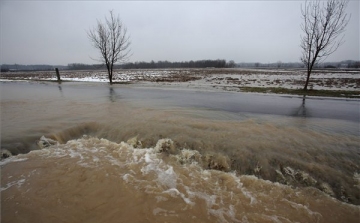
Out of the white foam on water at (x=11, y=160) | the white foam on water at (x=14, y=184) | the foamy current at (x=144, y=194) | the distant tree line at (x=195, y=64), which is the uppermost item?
the distant tree line at (x=195, y=64)

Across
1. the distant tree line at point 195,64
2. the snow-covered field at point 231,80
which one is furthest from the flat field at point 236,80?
the distant tree line at point 195,64

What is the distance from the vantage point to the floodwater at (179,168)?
3691 mm

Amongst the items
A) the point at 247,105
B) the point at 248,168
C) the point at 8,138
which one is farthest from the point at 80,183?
the point at 247,105

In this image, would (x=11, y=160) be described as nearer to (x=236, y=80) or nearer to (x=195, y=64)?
(x=236, y=80)

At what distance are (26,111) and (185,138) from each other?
8418 millimetres

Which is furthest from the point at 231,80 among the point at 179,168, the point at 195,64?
the point at 195,64

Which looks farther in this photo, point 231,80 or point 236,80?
point 236,80

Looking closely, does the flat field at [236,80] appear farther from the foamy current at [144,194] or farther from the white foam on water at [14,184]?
the white foam on water at [14,184]

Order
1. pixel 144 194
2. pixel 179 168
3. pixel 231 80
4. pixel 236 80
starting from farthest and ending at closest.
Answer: pixel 236 80 → pixel 231 80 → pixel 179 168 → pixel 144 194

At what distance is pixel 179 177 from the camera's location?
15.7 ft

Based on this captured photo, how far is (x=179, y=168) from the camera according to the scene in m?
5.21

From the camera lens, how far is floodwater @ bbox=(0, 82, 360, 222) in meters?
3.69

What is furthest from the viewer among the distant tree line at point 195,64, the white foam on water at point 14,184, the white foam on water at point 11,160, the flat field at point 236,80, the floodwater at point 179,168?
the distant tree line at point 195,64

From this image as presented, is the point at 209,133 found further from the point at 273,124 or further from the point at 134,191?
the point at 134,191
